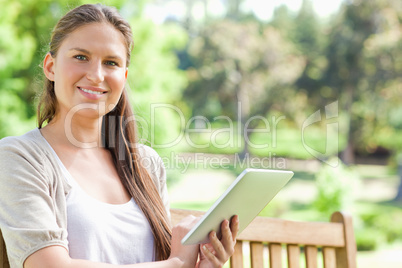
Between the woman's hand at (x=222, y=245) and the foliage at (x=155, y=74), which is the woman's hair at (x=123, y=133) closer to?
the woman's hand at (x=222, y=245)

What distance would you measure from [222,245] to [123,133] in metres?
0.52

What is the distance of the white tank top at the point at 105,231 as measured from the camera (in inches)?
49.3

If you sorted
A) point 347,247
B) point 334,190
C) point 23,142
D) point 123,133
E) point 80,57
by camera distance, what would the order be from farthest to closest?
point 334,190 → point 347,247 → point 123,133 → point 80,57 → point 23,142

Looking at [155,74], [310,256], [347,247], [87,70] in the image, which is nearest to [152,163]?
[87,70]

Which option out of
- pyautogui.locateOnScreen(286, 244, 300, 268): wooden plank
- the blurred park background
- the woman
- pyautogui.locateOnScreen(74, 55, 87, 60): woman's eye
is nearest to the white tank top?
the woman

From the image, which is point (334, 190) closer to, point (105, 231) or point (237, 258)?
point (237, 258)

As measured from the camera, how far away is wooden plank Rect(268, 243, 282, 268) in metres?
1.72

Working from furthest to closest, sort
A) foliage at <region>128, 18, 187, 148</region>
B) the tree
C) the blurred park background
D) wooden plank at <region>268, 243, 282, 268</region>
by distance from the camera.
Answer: the tree, the blurred park background, foliage at <region>128, 18, 187, 148</region>, wooden plank at <region>268, 243, 282, 268</region>

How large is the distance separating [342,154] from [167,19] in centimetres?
762

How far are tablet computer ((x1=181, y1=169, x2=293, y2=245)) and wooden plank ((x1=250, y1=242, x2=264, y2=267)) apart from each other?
378 millimetres

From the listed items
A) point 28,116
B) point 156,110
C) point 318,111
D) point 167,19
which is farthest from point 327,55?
point 28,116

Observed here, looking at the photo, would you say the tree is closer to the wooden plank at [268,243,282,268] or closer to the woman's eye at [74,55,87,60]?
the wooden plank at [268,243,282,268]

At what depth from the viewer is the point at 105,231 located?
129 centimetres

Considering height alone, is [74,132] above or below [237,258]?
above
